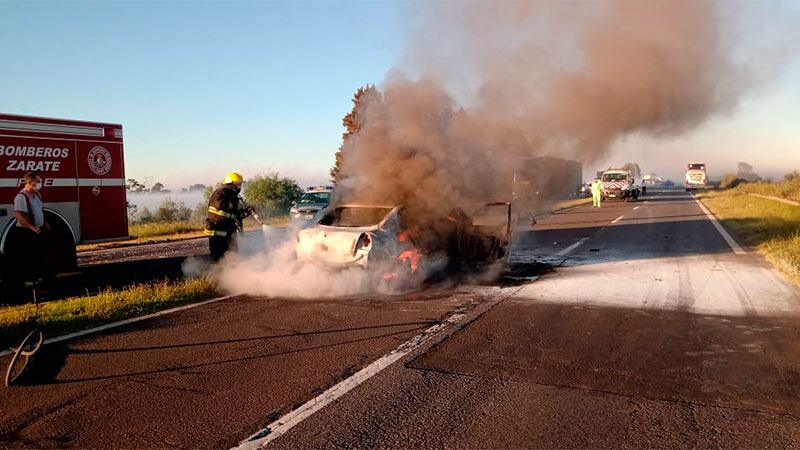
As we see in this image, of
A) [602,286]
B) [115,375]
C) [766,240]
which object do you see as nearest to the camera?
[115,375]

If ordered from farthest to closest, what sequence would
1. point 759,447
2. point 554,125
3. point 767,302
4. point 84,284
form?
point 554,125 → point 84,284 → point 767,302 → point 759,447

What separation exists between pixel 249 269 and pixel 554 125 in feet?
22.0

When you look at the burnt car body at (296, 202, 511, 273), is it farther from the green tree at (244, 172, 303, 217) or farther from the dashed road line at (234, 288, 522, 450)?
the green tree at (244, 172, 303, 217)

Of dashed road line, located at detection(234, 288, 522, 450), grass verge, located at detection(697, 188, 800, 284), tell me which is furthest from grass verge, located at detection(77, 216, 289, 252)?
grass verge, located at detection(697, 188, 800, 284)

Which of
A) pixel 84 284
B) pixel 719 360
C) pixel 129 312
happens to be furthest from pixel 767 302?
pixel 84 284

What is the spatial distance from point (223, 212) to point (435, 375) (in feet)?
18.4

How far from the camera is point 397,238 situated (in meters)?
8.32

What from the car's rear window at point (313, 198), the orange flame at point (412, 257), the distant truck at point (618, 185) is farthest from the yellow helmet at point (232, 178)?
the distant truck at point (618, 185)

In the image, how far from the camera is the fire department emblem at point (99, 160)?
31.3 feet

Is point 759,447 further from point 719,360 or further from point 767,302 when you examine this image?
point 767,302

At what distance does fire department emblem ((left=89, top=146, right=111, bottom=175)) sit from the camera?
31.3ft

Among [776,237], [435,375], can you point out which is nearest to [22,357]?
[435,375]

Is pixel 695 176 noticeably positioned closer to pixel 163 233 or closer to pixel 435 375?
pixel 163 233

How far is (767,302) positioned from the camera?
7.41m
